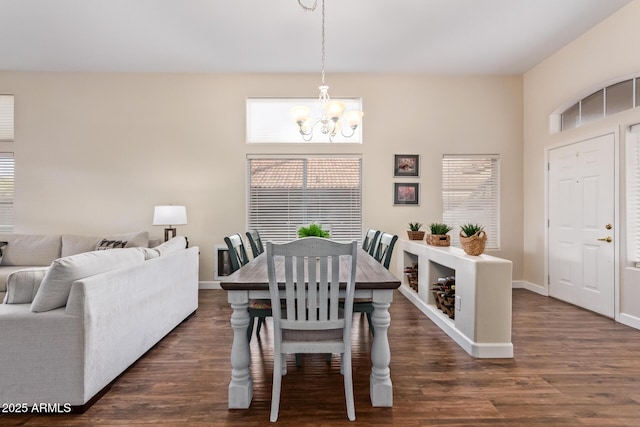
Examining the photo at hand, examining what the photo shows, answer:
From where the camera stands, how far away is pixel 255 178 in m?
4.73

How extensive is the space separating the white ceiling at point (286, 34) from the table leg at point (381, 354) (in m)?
2.85

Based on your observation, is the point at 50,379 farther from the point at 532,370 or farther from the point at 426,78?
the point at 426,78

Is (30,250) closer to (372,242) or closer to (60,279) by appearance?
(60,279)

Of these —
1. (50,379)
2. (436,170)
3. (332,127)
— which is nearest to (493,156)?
(436,170)

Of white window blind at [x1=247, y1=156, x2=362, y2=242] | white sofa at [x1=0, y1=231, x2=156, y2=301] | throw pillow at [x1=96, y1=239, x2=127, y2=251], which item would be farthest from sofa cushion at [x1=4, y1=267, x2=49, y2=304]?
white window blind at [x1=247, y1=156, x2=362, y2=242]

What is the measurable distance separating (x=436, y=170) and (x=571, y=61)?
6.70 feet

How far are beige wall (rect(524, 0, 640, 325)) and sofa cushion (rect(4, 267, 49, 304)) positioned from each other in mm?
5047

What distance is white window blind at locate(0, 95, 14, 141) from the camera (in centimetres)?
457

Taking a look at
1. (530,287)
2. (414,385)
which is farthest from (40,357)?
(530,287)

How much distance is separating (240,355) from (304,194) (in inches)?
123

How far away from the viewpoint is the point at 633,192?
3156 mm

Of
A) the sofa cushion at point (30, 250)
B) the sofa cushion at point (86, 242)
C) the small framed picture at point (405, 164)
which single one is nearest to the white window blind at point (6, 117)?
the sofa cushion at point (30, 250)

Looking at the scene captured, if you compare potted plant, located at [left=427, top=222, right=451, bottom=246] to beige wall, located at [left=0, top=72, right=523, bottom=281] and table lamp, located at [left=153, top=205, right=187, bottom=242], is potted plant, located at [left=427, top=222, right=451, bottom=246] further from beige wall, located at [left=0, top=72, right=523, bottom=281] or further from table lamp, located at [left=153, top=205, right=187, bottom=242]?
table lamp, located at [left=153, top=205, right=187, bottom=242]

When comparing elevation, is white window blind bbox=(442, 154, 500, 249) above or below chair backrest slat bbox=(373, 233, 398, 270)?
above
